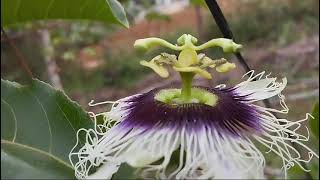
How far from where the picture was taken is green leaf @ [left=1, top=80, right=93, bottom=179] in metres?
0.54

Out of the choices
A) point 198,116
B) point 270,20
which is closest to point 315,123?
point 198,116

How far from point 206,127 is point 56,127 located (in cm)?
16

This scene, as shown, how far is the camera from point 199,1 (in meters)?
0.86

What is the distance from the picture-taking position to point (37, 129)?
0.62 meters

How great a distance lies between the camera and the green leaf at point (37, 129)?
54cm

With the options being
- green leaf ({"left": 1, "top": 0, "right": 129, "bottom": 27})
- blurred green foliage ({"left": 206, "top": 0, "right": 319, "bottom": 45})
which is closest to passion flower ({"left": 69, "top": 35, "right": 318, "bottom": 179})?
green leaf ({"left": 1, "top": 0, "right": 129, "bottom": 27})

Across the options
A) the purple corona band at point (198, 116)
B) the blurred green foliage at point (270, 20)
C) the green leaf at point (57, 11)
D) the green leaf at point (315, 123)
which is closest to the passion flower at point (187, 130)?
the purple corona band at point (198, 116)

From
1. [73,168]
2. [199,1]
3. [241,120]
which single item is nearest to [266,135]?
[241,120]

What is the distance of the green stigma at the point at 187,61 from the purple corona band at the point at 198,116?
0.05 feet

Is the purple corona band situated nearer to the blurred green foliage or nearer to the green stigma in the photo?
the green stigma

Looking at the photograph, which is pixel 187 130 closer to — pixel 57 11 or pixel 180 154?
pixel 180 154

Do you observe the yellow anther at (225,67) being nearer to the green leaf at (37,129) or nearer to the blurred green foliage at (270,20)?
the green leaf at (37,129)

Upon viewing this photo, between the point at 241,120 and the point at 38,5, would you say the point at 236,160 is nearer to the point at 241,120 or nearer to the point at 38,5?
the point at 241,120

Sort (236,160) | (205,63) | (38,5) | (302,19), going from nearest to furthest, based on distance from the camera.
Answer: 1. (236,160)
2. (205,63)
3. (38,5)
4. (302,19)
